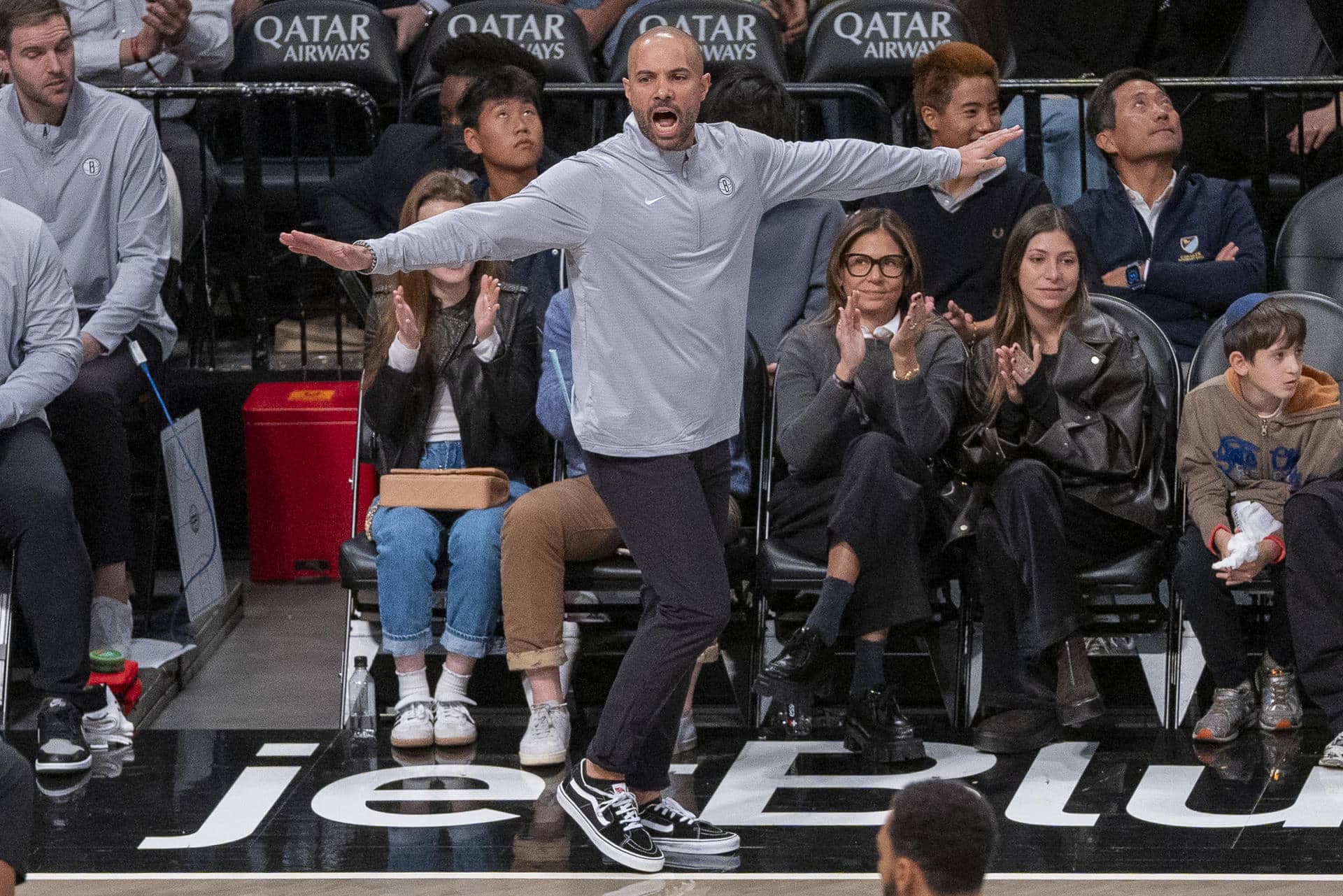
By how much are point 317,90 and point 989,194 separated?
8.24 ft

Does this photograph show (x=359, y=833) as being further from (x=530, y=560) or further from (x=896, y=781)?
(x=896, y=781)

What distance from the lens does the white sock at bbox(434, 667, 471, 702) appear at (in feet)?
17.1

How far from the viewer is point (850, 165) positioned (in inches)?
179

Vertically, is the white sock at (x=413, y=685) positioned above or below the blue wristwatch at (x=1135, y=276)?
below

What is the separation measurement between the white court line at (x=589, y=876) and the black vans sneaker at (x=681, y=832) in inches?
3.0

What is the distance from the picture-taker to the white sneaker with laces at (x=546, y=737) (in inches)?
198

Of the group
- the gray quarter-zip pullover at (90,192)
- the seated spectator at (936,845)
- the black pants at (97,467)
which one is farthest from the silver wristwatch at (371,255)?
the gray quarter-zip pullover at (90,192)

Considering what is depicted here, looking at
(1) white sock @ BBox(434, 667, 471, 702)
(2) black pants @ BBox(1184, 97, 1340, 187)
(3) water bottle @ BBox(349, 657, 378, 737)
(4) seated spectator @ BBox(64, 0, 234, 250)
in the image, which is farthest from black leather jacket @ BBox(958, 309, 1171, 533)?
(4) seated spectator @ BBox(64, 0, 234, 250)

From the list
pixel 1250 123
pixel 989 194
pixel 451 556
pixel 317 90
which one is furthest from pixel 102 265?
pixel 1250 123

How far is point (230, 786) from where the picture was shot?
16.2ft

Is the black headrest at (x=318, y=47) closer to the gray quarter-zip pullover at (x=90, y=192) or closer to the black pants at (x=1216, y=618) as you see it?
the gray quarter-zip pullover at (x=90, y=192)

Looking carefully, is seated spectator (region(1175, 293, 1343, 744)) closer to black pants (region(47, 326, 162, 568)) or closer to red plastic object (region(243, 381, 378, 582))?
red plastic object (region(243, 381, 378, 582))

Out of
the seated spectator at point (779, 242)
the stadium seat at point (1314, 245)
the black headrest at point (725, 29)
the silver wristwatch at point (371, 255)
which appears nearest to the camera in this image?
the silver wristwatch at point (371, 255)

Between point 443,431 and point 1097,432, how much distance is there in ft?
6.08
